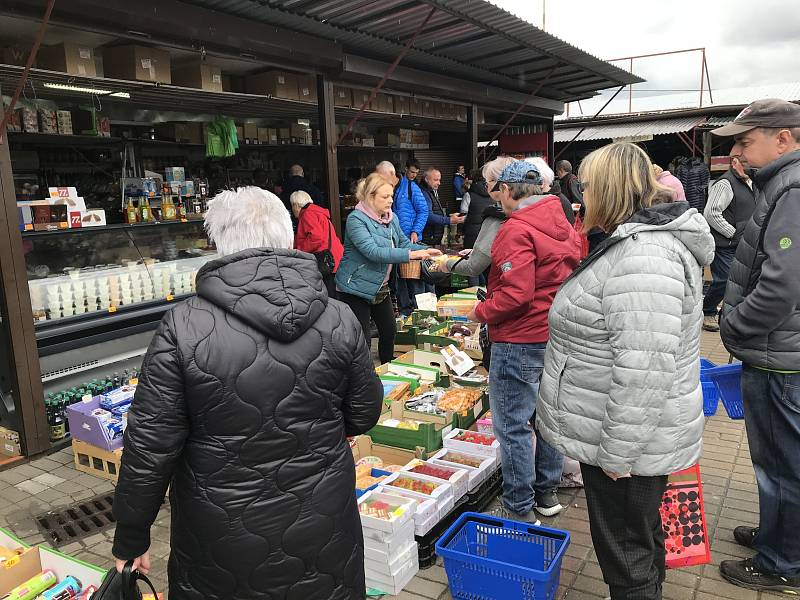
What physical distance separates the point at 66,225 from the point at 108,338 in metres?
1.03

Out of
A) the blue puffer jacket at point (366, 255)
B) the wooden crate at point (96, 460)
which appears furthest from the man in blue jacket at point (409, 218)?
the wooden crate at point (96, 460)

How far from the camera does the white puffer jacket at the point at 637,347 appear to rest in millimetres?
2133

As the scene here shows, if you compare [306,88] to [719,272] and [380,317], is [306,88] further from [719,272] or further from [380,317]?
[719,272]

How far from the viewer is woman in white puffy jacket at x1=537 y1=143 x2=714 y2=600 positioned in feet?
7.03

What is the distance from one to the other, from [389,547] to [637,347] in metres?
1.59

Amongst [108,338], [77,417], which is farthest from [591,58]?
[77,417]

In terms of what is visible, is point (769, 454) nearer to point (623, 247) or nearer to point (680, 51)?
point (623, 247)

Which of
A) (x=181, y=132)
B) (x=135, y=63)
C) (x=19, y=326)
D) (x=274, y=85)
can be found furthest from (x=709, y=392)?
(x=181, y=132)

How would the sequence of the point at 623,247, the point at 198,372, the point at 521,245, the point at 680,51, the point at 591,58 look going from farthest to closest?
the point at 680,51, the point at 591,58, the point at 521,245, the point at 623,247, the point at 198,372

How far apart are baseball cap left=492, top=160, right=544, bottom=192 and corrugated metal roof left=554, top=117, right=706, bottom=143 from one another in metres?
13.4

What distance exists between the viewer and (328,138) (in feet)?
23.7

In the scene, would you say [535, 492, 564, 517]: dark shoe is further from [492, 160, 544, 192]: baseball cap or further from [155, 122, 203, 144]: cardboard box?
[155, 122, 203, 144]: cardboard box

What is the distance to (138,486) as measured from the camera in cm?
179

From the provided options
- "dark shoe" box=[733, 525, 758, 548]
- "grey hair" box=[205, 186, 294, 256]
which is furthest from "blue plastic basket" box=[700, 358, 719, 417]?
"grey hair" box=[205, 186, 294, 256]
